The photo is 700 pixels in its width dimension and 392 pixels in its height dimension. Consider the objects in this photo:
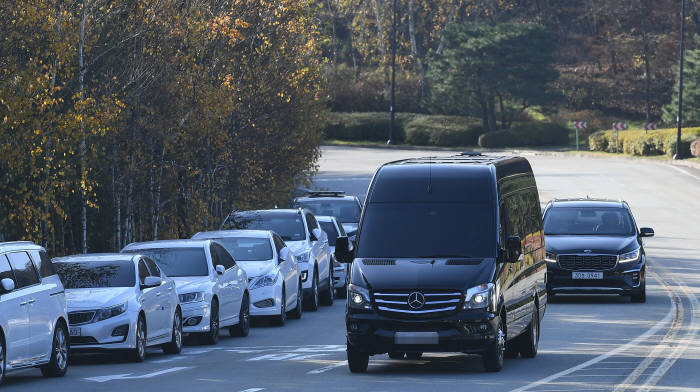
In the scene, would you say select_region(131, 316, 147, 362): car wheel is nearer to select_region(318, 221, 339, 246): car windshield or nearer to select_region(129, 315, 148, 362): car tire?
select_region(129, 315, 148, 362): car tire

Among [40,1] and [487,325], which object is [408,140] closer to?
[40,1]

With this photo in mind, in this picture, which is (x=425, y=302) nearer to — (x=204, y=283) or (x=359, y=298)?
(x=359, y=298)

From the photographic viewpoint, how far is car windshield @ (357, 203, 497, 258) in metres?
15.7

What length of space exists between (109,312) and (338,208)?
Answer: 16457mm

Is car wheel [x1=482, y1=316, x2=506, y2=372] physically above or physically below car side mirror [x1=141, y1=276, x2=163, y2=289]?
below

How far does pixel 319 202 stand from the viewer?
3338 centimetres

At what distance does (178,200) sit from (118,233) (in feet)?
20.6

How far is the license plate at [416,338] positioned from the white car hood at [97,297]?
3947mm

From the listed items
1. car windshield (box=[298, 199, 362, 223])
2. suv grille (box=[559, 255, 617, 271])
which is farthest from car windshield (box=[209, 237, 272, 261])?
car windshield (box=[298, 199, 362, 223])

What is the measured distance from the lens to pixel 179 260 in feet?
67.6

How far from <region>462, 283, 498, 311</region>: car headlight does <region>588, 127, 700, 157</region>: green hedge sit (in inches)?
2425

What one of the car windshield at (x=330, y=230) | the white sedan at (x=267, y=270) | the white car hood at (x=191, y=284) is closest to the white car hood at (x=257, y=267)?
the white sedan at (x=267, y=270)

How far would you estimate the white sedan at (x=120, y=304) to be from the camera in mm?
17094

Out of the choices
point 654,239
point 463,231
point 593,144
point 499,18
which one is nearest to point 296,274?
point 463,231
